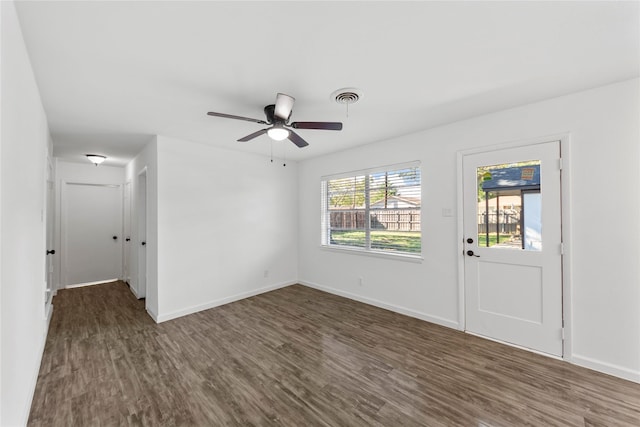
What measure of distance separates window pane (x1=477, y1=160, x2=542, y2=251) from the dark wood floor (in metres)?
1.15

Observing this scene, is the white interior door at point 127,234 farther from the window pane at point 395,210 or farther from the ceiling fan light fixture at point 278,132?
the window pane at point 395,210

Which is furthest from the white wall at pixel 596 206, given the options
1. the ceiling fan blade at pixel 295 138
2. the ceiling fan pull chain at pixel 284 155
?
the ceiling fan pull chain at pixel 284 155

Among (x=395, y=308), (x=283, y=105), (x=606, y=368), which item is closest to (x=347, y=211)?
(x=395, y=308)

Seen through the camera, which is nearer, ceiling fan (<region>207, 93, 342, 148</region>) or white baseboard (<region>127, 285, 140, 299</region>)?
ceiling fan (<region>207, 93, 342, 148</region>)

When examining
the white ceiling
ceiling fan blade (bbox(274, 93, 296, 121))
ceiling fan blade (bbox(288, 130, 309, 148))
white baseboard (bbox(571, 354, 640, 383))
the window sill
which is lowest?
white baseboard (bbox(571, 354, 640, 383))

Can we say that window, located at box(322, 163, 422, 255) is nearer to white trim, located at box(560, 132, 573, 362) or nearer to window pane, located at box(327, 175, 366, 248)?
window pane, located at box(327, 175, 366, 248)

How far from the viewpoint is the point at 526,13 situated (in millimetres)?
1493

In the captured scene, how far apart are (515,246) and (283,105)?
281 cm

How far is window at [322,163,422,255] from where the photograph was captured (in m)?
3.76

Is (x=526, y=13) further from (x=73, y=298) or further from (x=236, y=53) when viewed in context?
(x=73, y=298)

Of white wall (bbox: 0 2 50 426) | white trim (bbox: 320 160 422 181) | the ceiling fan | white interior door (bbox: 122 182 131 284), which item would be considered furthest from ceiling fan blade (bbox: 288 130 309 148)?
white interior door (bbox: 122 182 131 284)

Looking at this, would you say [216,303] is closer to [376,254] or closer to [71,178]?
[376,254]

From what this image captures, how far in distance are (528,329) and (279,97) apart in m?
3.36

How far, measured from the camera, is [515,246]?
2844 millimetres
